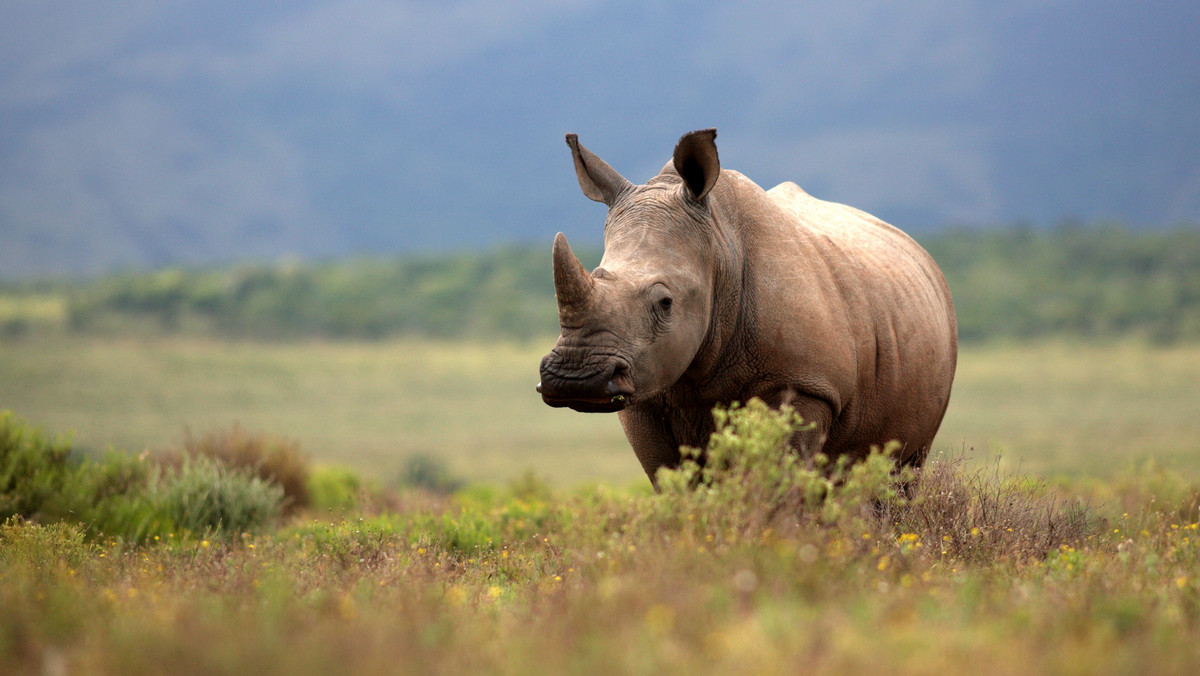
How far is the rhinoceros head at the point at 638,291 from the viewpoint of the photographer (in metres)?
4.90

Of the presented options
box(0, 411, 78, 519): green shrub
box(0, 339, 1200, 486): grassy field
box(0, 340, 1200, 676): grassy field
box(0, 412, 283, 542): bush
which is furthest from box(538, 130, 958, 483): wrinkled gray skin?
box(0, 339, 1200, 486): grassy field

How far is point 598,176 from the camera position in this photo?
593 centimetres

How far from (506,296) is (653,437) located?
57893mm

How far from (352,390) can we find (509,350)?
8547 millimetres

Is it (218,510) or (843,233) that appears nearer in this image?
(843,233)

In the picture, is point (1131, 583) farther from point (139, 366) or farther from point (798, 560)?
point (139, 366)

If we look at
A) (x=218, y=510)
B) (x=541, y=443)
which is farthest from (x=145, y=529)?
(x=541, y=443)

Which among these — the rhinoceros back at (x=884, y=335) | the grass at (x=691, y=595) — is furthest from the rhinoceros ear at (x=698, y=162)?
the grass at (x=691, y=595)

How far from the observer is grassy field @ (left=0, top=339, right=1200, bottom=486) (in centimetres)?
3359

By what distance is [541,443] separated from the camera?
39.2 meters

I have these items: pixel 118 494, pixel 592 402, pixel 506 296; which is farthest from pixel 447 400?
pixel 592 402

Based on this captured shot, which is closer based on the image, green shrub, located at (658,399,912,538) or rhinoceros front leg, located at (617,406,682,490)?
green shrub, located at (658,399,912,538)

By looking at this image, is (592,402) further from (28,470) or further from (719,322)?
(28,470)

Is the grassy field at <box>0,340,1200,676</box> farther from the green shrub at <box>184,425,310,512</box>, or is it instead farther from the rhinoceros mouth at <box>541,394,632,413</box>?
the green shrub at <box>184,425,310,512</box>
